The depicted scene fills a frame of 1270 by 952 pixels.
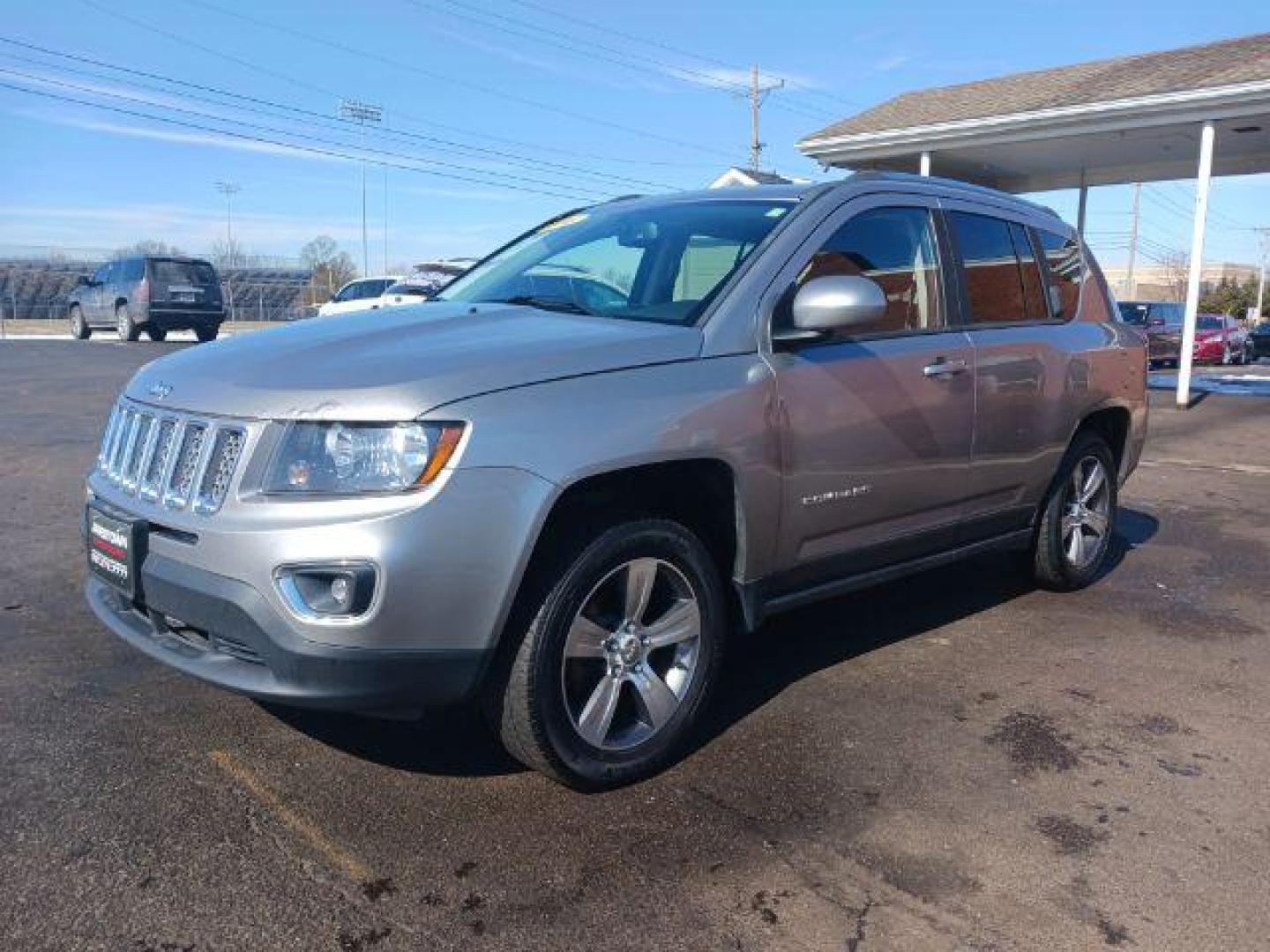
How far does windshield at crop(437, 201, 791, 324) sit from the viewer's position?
3.79 metres

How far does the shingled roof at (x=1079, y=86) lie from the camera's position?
14922 mm

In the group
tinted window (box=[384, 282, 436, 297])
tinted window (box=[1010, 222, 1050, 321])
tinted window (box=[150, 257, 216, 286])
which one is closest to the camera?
tinted window (box=[1010, 222, 1050, 321])

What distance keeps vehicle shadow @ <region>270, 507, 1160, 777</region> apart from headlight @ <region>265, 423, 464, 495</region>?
3.40 ft

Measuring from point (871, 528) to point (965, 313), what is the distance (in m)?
1.11

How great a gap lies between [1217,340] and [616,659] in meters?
30.2

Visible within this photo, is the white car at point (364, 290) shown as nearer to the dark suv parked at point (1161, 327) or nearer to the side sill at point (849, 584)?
the dark suv parked at point (1161, 327)

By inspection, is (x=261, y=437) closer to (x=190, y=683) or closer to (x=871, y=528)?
(x=190, y=683)

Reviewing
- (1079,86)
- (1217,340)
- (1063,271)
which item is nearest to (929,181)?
(1063,271)

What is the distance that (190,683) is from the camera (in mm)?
3951

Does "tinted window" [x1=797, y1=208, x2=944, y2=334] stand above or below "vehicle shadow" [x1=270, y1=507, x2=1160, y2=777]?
above

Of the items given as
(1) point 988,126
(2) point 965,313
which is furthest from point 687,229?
(1) point 988,126

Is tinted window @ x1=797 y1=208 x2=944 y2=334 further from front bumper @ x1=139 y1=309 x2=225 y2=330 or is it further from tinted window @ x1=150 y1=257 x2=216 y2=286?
tinted window @ x1=150 y1=257 x2=216 y2=286

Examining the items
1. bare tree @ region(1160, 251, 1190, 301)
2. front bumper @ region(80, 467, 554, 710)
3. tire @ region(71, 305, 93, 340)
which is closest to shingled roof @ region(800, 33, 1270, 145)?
front bumper @ region(80, 467, 554, 710)

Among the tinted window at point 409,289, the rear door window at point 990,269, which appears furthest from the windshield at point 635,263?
the tinted window at point 409,289
